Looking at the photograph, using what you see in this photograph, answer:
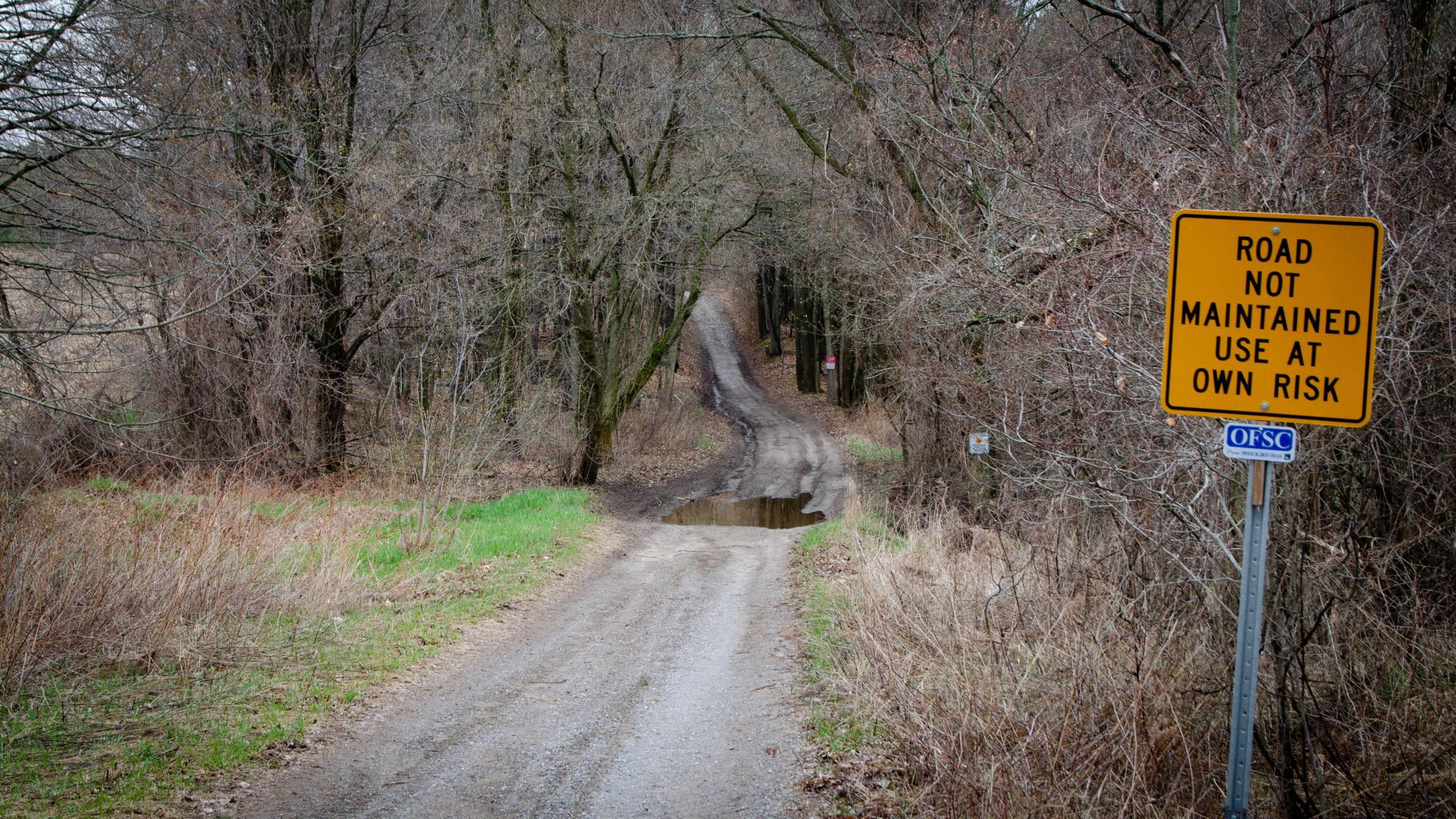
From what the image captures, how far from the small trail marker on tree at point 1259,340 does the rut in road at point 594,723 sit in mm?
2704

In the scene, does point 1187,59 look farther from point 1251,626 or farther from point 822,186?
point 822,186

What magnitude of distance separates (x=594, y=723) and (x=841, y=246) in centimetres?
1352

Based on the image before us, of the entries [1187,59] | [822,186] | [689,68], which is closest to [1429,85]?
[1187,59]

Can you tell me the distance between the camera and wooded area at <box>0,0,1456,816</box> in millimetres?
Result: 4441

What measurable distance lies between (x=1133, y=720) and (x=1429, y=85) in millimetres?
4695

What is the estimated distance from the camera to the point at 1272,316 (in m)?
3.16

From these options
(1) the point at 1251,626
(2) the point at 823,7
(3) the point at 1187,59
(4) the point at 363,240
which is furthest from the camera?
(4) the point at 363,240

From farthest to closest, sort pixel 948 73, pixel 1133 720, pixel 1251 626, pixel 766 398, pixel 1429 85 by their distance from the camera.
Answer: pixel 766 398 → pixel 948 73 → pixel 1429 85 → pixel 1133 720 → pixel 1251 626

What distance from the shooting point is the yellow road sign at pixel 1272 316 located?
10.1 ft

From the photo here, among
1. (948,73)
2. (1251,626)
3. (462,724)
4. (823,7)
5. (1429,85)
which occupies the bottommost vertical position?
(462,724)

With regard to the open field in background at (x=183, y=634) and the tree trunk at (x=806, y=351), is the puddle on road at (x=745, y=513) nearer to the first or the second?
the open field in background at (x=183, y=634)

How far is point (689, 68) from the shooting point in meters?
18.4

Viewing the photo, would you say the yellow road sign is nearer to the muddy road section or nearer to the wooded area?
the wooded area

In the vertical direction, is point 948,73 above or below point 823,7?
below
